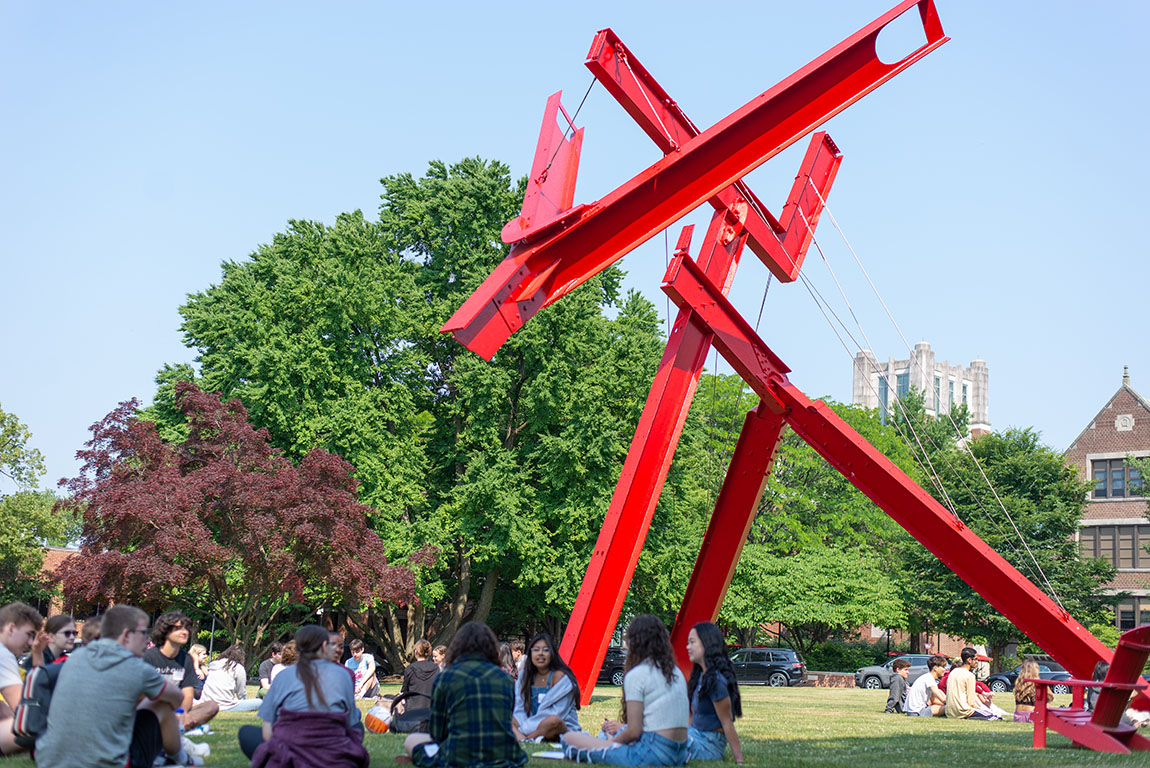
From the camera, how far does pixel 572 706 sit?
10.2m

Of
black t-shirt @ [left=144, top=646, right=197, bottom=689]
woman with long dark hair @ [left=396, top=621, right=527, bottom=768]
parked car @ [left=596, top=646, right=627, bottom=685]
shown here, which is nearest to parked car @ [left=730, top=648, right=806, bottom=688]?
parked car @ [left=596, top=646, right=627, bottom=685]

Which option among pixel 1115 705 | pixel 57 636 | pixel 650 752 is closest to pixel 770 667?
pixel 1115 705

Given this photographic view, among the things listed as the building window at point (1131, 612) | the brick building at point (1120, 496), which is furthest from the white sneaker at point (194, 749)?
the building window at point (1131, 612)

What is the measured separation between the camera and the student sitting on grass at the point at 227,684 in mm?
14742

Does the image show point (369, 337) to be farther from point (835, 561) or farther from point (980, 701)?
point (835, 561)

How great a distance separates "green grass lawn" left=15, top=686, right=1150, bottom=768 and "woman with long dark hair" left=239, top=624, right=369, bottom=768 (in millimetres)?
1092

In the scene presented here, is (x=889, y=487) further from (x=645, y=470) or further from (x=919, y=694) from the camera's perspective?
(x=919, y=694)

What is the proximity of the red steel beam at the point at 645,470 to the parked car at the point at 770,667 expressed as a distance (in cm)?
2522

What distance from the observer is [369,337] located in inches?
1196

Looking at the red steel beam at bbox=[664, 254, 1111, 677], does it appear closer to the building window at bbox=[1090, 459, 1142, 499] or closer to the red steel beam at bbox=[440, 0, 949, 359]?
the red steel beam at bbox=[440, 0, 949, 359]

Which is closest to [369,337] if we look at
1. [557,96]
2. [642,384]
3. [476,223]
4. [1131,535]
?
[476,223]

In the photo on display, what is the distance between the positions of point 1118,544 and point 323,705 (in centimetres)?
5354

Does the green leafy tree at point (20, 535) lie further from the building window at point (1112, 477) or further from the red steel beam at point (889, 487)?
the building window at point (1112, 477)

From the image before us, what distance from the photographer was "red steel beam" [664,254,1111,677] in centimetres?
1334
